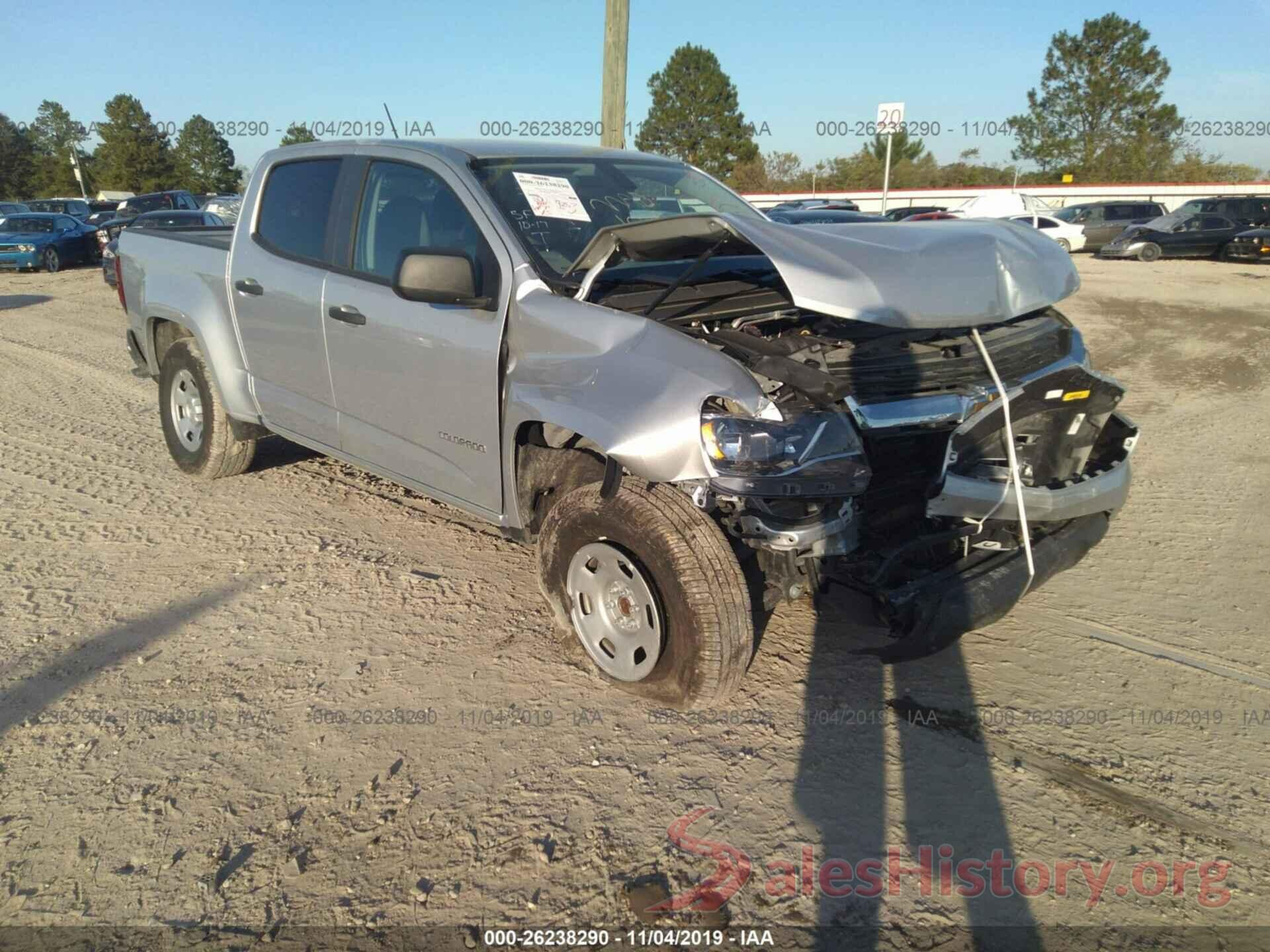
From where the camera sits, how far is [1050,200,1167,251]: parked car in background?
2447cm

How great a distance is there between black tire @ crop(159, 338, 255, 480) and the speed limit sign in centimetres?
1337

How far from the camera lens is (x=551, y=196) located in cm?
378

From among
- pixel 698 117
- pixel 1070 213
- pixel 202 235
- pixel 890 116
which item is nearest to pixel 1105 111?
pixel 698 117

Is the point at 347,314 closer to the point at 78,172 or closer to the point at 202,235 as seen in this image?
the point at 202,235

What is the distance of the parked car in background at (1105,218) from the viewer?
24.5 metres

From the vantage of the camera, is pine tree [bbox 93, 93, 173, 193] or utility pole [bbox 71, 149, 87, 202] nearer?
utility pole [bbox 71, 149, 87, 202]

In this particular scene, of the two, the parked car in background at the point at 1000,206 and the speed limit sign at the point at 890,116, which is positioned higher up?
the speed limit sign at the point at 890,116

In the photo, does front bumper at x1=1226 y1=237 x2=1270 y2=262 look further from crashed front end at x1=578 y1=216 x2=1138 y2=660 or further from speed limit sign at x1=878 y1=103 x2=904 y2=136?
crashed front end at x1=578 y1=216 x2=1138 y2=660

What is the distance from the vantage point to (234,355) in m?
4.95

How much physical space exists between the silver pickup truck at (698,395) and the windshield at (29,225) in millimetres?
20816

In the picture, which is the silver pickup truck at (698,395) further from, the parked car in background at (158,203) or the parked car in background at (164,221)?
Answer: the parked car in background at (158,203)

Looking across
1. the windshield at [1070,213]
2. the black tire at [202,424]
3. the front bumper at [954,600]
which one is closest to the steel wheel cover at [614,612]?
the front bumper at [954,600]

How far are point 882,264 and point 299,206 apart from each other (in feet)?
9.89

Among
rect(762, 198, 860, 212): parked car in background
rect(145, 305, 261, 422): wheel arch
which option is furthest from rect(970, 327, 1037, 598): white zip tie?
rect(762, 198, 860, 212): parked car in background
